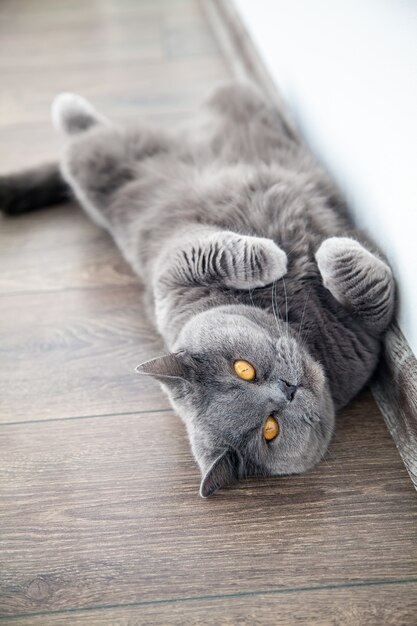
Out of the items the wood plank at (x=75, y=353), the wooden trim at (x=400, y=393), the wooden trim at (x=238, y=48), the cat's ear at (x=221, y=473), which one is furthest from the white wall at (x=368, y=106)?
the wood plank at (x=75, y=353)

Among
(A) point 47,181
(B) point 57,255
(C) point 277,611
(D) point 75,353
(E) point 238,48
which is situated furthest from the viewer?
(E) point 238,48

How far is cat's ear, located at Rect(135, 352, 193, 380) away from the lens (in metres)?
1.18

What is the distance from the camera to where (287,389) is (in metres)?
1.20

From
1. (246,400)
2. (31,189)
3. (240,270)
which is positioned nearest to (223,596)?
(246,400)

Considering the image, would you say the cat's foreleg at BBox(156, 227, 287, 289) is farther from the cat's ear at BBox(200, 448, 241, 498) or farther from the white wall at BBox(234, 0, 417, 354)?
the cat's ear at BBox(200, 448, 241, 498)

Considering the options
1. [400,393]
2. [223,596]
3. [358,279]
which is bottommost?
[223,596]

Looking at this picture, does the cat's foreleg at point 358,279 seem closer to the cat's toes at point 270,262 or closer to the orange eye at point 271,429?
the cat's toes at point 270,262

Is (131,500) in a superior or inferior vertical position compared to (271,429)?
inferior

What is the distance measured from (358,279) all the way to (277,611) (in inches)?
25.9

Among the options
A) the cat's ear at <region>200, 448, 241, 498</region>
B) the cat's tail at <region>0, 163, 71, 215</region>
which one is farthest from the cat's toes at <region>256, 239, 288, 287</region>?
the cat's tail at <region>0, 163, 71, 215</region>

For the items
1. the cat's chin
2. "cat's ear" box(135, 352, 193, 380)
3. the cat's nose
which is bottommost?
the cat's chin

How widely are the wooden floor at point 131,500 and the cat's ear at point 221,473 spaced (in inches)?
2.8

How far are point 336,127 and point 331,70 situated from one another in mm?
139

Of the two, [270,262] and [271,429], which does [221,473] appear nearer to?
[271,429]
